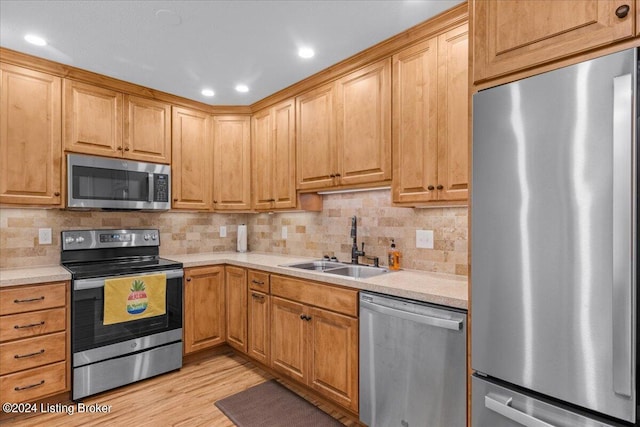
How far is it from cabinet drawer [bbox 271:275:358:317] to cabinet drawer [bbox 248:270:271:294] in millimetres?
83

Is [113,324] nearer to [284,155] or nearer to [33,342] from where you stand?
[33,342]

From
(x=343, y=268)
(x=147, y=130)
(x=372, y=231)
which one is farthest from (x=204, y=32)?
(x=343, y=268)

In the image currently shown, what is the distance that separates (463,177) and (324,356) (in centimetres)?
142

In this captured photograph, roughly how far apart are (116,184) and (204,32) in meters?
1.53

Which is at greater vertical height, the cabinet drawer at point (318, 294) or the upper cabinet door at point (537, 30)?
the upper cabinet door at point (537, 30)

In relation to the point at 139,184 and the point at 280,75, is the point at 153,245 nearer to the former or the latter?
the point at 139,184

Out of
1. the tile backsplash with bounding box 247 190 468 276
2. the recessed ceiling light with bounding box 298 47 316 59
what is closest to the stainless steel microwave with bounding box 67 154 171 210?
the tile backsplash with bounding box 247 190 468 276

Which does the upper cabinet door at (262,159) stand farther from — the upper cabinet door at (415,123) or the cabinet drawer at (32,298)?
the cabinet drawer at (32,298)

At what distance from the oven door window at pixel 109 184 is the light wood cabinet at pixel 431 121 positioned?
7.34 feet

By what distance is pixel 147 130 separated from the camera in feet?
10.3

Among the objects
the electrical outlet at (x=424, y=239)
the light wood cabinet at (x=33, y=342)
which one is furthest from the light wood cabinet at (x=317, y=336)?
the light wood cabinet at (x=33, y=342)

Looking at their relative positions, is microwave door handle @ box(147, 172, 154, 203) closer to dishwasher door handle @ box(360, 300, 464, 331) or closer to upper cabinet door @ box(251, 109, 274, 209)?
upper cabinet door @ box(251, 109, 274, 209)

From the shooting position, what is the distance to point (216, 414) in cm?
229

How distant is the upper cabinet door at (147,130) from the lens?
304 cm
